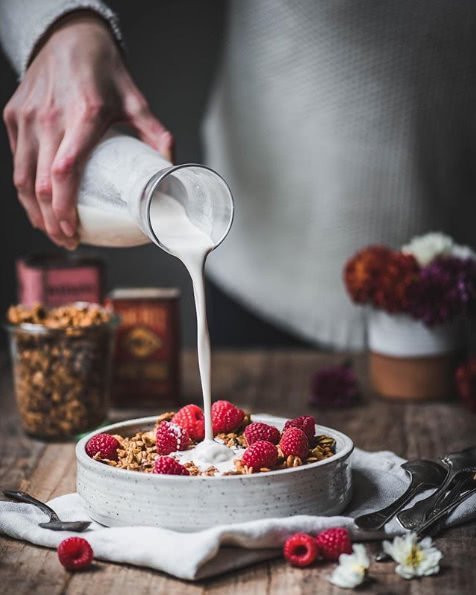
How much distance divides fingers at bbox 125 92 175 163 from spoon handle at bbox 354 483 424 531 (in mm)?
555

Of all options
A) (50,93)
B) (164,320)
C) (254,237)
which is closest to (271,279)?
(254,237)

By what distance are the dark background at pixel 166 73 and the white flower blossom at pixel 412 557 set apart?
5.77 ft

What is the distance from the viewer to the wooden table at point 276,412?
3.14ft

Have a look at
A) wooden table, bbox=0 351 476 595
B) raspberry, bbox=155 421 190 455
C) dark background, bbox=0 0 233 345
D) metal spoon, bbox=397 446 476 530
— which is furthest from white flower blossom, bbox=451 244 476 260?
dark background, bbox=0 0 233 345

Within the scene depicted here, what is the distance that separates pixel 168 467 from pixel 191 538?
0.28 ft

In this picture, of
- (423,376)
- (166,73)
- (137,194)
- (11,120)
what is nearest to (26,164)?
(11,120)

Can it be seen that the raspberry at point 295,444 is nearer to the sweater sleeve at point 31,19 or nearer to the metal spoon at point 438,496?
the metal spoon at point 438,496

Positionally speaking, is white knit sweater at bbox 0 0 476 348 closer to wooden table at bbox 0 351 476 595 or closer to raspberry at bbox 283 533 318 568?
wooden table at bbox 0 351 476 595

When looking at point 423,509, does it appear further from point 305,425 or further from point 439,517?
Result: point 305,425

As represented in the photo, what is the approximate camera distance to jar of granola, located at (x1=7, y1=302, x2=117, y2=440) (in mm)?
1481

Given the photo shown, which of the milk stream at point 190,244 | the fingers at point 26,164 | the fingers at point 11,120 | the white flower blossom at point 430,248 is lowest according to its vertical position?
the white flower blossom at point 430,248

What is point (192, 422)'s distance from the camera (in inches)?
46.6

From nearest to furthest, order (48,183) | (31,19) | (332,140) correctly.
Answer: (48,183), (31,19), (332,140)

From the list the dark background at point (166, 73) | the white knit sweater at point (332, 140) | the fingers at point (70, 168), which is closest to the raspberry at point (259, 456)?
the fingers at point (70, 168)
